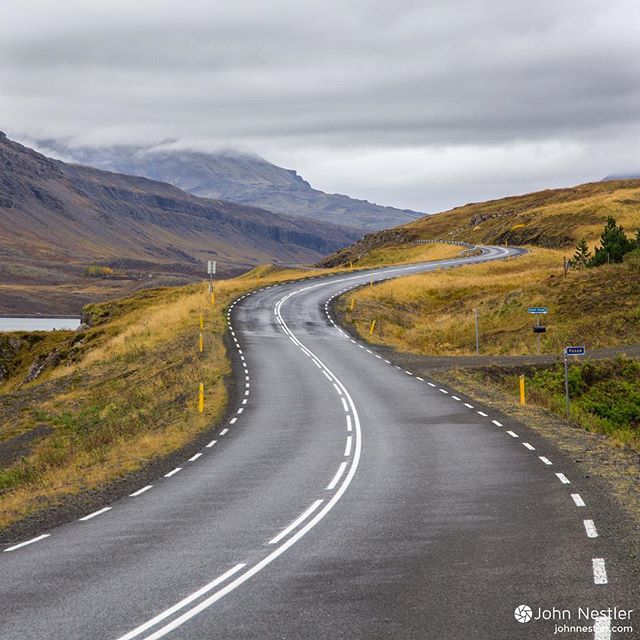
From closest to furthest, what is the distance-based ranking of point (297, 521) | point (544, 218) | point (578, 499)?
point (297, 521) → point (578, 499) → point (544, 218)

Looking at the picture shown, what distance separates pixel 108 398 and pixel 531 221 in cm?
9612

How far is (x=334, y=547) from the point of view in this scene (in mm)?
13219

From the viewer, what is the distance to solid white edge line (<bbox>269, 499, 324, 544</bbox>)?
13867 millimetres

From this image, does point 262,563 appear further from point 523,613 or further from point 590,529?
point 590,529

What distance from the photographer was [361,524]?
1466 centimetres

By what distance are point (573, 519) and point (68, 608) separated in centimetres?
→ 823

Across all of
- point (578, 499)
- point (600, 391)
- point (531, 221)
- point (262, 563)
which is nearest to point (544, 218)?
point (531, 221)

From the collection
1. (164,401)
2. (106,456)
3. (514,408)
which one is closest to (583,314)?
(514,408)

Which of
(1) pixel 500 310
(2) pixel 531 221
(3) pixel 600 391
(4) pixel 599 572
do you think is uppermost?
(2) pixel 531 221

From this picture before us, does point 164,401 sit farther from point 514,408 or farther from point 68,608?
point 68,608

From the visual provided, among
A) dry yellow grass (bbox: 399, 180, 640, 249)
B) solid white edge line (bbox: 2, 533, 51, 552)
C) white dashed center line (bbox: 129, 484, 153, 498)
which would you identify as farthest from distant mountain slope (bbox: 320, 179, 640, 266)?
solid white edge line (bbox: 2, 533, 51, 552)

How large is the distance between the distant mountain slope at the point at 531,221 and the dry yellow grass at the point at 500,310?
37986mm

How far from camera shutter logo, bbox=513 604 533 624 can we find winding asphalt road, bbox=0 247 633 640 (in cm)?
10

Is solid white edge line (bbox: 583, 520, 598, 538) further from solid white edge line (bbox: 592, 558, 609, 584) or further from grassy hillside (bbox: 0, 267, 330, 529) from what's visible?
grassy hillside (bbox: 0, 267, 330, 529)
